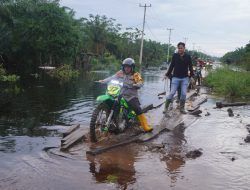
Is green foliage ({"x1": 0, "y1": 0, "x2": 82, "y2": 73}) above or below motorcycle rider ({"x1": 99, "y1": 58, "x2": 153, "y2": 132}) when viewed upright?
above

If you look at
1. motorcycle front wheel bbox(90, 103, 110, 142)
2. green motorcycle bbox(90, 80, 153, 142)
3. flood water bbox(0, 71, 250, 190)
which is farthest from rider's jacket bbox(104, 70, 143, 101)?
flood water bbox(0, 71, 250, 190)

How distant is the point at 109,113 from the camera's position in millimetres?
8344

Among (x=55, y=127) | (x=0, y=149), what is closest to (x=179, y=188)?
(x=0, y=149)

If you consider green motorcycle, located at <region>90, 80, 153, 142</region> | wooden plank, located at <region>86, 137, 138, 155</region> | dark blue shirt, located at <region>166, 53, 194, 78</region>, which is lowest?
wooden plank, located at <region>86, 137, 138, 155</region>

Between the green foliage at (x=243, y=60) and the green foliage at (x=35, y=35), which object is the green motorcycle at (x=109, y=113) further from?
the green foliage at (x=35, y=35)

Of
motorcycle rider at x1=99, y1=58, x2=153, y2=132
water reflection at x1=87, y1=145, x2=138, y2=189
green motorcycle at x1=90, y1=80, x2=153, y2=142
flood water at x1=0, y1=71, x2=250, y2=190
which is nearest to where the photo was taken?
flood water at x1=0, y1=71, x2=250, y2=190

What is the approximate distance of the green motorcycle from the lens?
8.03m

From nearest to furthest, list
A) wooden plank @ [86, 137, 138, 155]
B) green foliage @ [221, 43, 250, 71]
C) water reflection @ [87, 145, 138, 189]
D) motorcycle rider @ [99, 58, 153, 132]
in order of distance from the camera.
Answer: water reflection @ [87, 145, 138, 189] < wooden plank @ [86, 137, 138, 155] < motorcycle rider @ [99, 58, 153, 132] < green foliage @ [221, 43, 250, 71]

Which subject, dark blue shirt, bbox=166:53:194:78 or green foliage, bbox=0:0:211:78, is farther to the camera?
green foliage, bbox=0:0:211:78

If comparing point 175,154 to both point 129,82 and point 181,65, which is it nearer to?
point 129,82

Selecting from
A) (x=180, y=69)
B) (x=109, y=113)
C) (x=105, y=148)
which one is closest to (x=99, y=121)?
(x=109, y=113)

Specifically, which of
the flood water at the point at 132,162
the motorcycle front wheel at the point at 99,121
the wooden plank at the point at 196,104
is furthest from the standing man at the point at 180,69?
the motorcycle front wheel at the point at 99,121

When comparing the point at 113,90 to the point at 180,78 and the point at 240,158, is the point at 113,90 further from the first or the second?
the point at 180,78

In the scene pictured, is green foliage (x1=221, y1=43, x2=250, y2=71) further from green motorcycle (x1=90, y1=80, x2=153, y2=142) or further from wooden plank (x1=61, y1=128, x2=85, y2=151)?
wooden plank (x1=61, y1=128, x2=85, y2=151)
